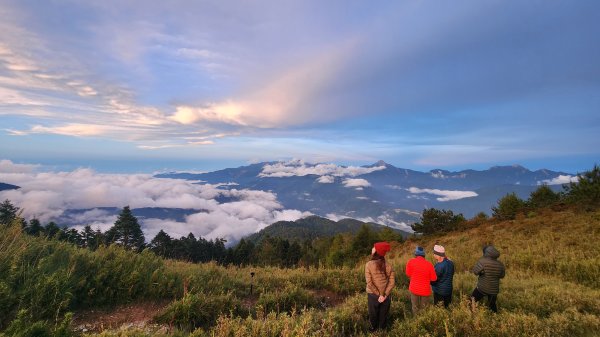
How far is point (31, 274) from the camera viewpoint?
22.0 ft

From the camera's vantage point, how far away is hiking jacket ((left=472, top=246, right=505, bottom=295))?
7957mm

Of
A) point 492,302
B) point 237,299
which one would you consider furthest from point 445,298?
point 237,299

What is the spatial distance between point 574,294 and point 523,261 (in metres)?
8.02

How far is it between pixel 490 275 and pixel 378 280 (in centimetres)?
340

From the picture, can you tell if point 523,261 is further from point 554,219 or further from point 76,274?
point 76,274

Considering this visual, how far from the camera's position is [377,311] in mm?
6969

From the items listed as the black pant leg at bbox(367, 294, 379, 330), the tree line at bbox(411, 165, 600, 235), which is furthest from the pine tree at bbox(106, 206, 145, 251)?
the black pant leg at bbox(367, 294, 379, 330)

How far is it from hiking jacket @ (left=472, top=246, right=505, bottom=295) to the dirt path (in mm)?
8309

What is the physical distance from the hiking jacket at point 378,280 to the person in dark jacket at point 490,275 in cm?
289

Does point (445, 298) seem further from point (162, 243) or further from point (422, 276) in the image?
point (162, 243)

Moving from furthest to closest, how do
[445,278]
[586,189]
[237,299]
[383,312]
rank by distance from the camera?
1. [586,189]
2. [237,299]
3. [445,278]
4. [383,312]

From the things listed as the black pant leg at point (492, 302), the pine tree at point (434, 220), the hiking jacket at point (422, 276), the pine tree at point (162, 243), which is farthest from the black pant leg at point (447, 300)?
the pine tree at point (162, 243)

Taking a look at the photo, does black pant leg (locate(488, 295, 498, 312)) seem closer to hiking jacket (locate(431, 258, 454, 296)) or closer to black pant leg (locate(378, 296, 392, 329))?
hiking jacket (locate(431, 258, 454, 296))

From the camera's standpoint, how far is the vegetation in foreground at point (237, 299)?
5758 mm
